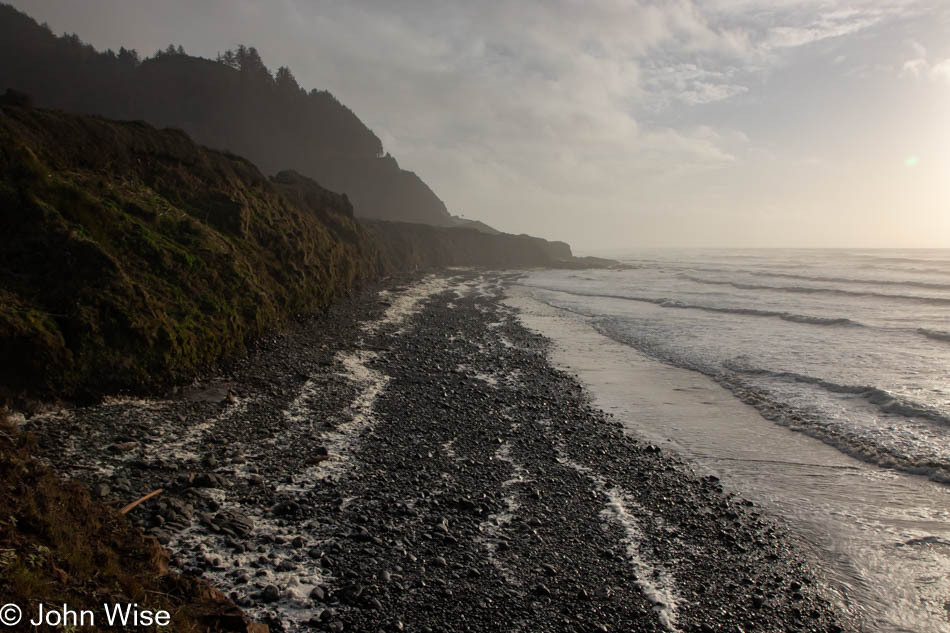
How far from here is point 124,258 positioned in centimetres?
1179

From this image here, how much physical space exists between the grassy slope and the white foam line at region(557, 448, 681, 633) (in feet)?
32.1

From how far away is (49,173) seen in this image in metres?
11.4

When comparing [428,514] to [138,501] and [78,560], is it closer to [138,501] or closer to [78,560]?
[138,501]

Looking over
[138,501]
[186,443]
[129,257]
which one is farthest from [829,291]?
[138,501]

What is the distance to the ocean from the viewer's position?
24.3ft

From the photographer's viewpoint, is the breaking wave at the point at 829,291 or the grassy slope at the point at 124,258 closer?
the grassy slope at the point at 124,258

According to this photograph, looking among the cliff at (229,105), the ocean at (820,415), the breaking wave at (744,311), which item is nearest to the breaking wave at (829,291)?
the ocean at (820,415)

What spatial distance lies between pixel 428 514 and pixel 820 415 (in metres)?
12.1

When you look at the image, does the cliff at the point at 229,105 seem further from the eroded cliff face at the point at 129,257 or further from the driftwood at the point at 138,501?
the driftwood at the point at 138,501

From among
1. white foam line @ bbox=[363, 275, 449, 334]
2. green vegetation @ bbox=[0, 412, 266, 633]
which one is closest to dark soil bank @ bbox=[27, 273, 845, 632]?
green vegetation @ bbox=[0, 412, 266, 633]

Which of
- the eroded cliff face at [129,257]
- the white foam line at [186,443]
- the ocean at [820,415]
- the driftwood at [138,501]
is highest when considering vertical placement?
the eroded cliff face at [129,257]

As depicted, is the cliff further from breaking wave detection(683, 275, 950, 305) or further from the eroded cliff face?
breaking wave detection(683, 275, 950, 305)

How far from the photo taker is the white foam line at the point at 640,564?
19.7ft

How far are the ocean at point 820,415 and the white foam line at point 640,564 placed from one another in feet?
7.98
